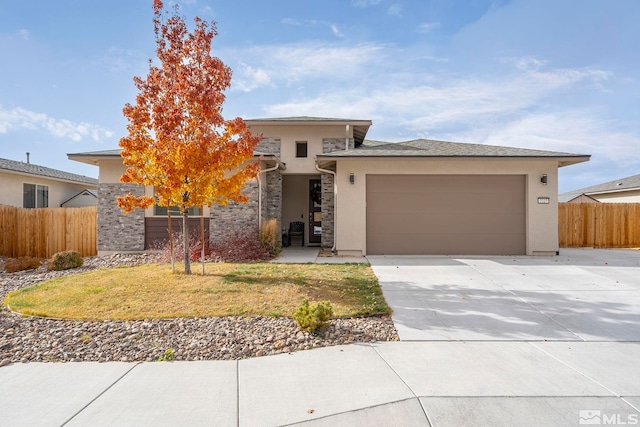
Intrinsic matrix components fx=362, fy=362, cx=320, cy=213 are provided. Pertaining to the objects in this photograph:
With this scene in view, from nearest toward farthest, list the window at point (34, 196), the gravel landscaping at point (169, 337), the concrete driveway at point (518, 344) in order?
1. the concrete driveway at point (518, 344)
2. the gravel landscaping at point (169, 337)
3. the window at point (34, 196)

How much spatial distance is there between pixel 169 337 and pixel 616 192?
941 inches

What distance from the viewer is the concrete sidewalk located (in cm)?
290

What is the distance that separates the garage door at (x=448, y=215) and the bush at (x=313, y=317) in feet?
23.1

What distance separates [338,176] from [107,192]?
7.81 metres

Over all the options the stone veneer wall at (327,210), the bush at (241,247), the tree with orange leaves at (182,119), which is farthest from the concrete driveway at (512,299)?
the tree with orange leaves at (182,119)

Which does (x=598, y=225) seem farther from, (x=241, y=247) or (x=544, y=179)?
(x=241, y=247)

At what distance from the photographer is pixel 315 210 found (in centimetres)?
1481

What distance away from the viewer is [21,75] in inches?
416

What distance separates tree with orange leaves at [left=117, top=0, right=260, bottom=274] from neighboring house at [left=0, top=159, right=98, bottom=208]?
11398mm

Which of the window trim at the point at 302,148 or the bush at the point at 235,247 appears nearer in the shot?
the bush at the point at 235,247

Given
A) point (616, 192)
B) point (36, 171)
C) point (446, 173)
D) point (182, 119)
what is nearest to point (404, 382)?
point (182, 119)

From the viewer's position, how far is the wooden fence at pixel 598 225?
14469 millimetres

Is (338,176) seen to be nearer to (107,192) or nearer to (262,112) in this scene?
Result: (262,112)

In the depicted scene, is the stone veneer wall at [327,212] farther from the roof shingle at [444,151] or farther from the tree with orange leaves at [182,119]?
the tree with orange leaves at [182,119]
